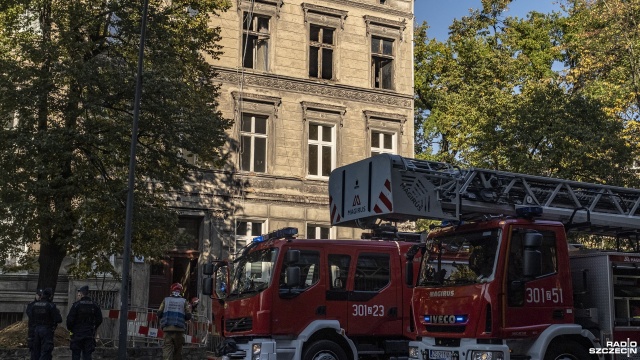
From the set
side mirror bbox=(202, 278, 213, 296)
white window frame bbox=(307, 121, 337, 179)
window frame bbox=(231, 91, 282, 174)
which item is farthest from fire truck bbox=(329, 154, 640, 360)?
white window frame bbox=(307, 121, 337, 179)

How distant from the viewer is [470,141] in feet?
101

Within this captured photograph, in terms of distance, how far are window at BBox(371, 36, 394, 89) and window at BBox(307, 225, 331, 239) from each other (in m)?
6.09

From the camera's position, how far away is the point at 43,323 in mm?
15875

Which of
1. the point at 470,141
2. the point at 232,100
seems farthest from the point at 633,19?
the point at 232,100

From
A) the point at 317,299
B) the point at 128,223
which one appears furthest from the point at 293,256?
the point at 128,223

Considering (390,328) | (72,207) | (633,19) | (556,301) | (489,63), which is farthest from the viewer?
(489,63)

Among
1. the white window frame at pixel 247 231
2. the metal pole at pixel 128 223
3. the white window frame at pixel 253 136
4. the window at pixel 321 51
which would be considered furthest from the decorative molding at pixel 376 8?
the metal pole at pixel 128 223

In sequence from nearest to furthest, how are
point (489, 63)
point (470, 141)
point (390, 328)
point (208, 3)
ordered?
point (390, 328), point (208, 3), point (470, 141), point (489, 63)

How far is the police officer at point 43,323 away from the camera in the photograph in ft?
51.8

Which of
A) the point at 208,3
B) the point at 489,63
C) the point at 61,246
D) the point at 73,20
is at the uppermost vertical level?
the point at 489,63

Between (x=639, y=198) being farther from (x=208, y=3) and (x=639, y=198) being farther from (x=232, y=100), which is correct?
(x=232, y=100)

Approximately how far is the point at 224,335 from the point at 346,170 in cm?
419

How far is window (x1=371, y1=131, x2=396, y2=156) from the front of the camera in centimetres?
3045

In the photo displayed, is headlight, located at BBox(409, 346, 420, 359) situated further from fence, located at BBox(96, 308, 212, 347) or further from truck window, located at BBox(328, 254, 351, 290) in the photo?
fence, located at BBox(96, 308, 212, 347)
